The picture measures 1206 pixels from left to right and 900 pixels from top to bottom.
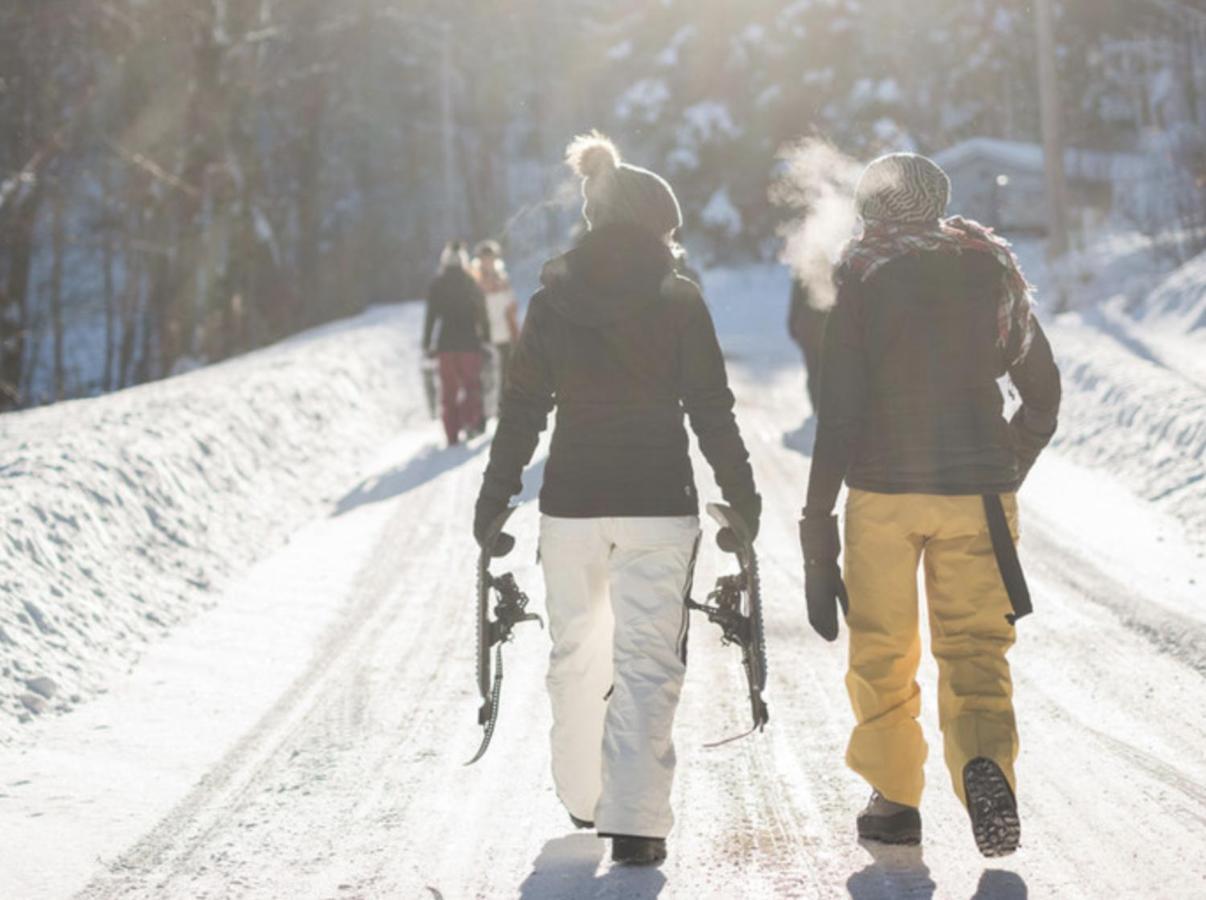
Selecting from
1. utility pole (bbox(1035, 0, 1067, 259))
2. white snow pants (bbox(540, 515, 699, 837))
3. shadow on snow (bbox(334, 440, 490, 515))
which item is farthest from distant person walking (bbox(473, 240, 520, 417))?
white snow pants (bbox(540, 515, 699, 837))

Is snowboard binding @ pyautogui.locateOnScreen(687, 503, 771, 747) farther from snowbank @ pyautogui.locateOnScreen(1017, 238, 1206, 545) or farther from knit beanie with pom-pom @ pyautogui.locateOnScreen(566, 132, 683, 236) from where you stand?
snowbank @ pyautogui.locateOnScreen(1017, 238, 1206, 545)

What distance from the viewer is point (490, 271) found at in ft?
56.8

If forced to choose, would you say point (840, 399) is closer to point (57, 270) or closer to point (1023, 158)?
point (57, 270)

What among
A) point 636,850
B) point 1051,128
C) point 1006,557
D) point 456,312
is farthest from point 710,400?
point 1051,128

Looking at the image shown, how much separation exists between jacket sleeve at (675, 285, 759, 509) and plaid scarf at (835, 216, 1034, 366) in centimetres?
42

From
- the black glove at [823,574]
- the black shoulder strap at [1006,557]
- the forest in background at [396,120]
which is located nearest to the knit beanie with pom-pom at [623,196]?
the black glove at [823,574]

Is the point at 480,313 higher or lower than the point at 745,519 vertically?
lower

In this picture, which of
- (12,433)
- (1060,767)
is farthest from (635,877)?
(12,433)

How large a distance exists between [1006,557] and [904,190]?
106cm

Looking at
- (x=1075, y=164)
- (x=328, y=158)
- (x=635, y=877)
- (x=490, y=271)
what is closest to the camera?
(x=635, y=877)

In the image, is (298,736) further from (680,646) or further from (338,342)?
(338,342)

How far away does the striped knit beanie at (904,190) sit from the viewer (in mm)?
4879

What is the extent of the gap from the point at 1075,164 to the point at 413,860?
45.5m

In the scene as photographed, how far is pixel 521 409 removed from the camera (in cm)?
509
